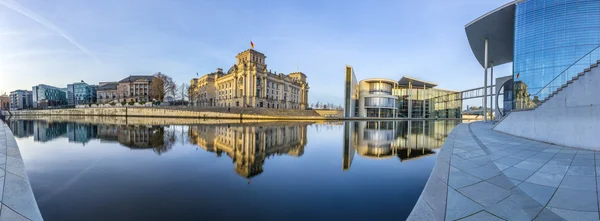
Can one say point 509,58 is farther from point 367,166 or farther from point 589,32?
point 367,166

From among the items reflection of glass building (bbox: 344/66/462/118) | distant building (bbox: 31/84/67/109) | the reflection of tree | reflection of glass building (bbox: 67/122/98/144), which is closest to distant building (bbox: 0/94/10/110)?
distant building (bbox: 31/84/67/109)

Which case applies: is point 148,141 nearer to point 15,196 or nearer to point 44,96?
point 15,196

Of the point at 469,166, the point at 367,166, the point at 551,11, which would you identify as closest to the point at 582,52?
the point at 551,11

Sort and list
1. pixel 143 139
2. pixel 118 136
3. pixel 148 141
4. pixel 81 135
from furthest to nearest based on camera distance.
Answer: pixel 81 135 < pixel 118 136 < pixel 143 139 < pixel 148 141

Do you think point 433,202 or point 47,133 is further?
point 47,133

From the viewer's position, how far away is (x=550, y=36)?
18.0m

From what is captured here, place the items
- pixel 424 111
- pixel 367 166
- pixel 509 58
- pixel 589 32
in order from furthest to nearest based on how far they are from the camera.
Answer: pixel 424 111, pixel 509 58, pixel 589 32, pixel 367 166

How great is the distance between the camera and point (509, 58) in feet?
96.6

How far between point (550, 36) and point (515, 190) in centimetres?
2238

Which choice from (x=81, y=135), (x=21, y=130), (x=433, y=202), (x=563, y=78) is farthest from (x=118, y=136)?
(x=563, y=78)

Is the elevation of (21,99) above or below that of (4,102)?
above

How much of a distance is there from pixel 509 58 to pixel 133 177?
40758 millimetres

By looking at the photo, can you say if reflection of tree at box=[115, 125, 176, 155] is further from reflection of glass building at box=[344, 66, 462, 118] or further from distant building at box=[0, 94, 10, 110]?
distant building at box=[0, 94, 10, 110]

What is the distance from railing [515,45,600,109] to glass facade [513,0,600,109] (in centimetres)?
605
